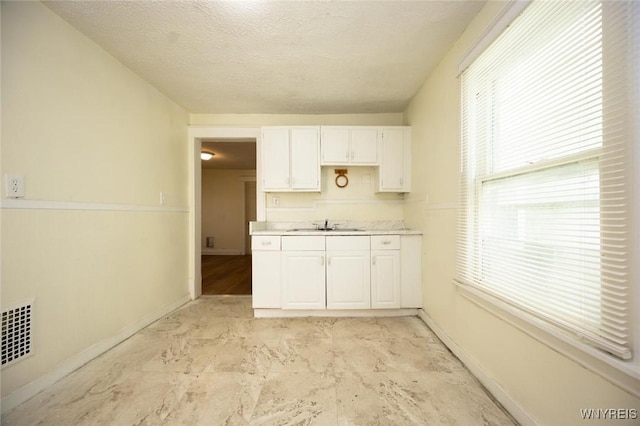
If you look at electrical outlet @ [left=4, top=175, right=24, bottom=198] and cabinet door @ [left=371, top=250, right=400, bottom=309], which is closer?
electrical outlet @ [left=4, top=175, right=24, bottom=198]

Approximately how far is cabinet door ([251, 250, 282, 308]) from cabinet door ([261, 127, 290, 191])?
88 centimetres

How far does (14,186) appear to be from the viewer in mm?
1430

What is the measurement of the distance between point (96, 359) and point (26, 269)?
86 centimetres

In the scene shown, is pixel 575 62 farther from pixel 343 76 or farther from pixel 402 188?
pixel 402 188

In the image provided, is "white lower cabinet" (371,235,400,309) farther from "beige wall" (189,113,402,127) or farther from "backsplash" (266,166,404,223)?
"beige wall" (189,113,402,127)

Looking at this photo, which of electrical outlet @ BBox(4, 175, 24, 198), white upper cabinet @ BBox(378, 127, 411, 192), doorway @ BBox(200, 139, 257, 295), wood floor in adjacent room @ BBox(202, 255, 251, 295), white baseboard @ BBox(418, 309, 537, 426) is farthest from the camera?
doorway @ BBox(200, 139, 257, 295)

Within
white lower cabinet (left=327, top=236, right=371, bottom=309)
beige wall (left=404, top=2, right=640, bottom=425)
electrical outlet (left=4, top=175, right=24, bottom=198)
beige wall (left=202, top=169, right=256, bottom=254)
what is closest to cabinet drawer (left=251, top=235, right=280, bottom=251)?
white lower cabinet (left=327, top=236, right=371, bottom=309)

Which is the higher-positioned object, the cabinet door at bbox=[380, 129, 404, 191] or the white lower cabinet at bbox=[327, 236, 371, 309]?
the cabinet door at bbox=[380, 129, 404, 191]

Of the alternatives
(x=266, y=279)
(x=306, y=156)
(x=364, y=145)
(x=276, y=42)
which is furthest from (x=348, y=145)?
(x=266, y=279)

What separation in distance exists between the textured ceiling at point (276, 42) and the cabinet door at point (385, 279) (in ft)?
5.84

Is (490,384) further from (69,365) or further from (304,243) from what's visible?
(69,365)

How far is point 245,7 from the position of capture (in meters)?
1.59

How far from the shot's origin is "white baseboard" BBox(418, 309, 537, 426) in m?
1.28

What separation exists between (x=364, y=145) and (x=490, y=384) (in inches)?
96.3
